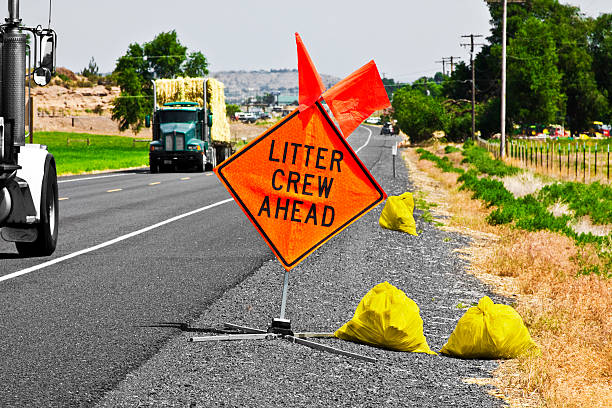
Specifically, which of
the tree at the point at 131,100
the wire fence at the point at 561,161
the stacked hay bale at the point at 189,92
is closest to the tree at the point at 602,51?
the wire fence at the point at 561,161

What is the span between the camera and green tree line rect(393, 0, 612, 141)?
82625 mm

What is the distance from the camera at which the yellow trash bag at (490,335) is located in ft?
20.5

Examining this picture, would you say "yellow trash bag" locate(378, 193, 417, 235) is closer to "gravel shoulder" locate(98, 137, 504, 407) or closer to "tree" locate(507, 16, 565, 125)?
"gravel shoulder" locate(98, 137, 504, 407)

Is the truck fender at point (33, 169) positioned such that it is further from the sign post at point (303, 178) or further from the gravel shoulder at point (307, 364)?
the sign post at point (303, 178)

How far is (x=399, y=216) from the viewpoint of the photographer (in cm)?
1475

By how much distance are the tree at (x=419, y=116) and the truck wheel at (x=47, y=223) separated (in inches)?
3114

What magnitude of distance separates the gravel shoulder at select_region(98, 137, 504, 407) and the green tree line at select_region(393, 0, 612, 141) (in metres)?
76.5

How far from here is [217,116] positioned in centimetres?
3922

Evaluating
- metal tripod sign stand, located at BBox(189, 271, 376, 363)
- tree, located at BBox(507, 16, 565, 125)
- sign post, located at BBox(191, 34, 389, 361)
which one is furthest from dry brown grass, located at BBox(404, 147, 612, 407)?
tree, located at BBox(507, 16, 565, 125)

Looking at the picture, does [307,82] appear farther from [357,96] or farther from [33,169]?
[33,169]

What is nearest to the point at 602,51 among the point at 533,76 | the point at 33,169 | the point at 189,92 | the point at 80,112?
the point at 533,76

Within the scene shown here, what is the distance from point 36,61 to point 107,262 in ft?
8.82

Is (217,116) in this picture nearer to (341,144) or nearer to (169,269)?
(169,269)

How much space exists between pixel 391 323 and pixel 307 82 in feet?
6.68
